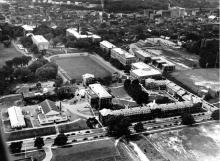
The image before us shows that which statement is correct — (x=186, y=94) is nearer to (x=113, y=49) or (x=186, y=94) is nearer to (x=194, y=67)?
(x=194, y=67)

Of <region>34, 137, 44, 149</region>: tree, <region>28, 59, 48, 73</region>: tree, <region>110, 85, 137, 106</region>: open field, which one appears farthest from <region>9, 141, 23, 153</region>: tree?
<region>28, 59, 48, 73</region>: tree

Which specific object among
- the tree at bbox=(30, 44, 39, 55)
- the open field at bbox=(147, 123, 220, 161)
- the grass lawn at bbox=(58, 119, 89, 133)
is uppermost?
the tree at bbox=(30, 44, 39, 55)

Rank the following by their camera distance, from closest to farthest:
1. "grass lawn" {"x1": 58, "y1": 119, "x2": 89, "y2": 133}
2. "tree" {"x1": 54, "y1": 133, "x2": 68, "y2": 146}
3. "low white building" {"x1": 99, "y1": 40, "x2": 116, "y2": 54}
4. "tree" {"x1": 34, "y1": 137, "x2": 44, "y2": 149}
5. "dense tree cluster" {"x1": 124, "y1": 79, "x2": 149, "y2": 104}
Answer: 1. "tree" {"x1": 34, "y1": 137, "x2": 44, "y2": 149}
2. "tree" {"x1": 54, "y1": 133, "x2": 68, "y2": 146}
3. "grass lawn" {"x1": 58, "y1": 119, "x2": 89, "y2": 133}
4. "dense tree cluster" {"x1": 124, "y1": 79, "x2": 149, "y2": 104}
5. "low white building" {"x1": 99, "y1": 40, "x2": 116, "y2": 54}

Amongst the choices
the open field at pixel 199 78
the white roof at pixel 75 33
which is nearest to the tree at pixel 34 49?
the white roof at pixel 75 33

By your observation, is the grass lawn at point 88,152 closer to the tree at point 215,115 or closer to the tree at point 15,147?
the tree at point 15,147

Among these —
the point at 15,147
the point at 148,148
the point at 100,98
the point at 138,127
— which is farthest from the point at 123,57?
the point at 15,147

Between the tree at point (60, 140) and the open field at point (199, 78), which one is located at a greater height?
the open field at point (199, 78)

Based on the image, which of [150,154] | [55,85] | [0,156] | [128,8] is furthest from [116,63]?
[128,8]

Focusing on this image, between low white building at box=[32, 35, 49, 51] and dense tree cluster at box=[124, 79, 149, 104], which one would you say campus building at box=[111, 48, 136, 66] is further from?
low white building at box=[32, 35, 49, 51]
